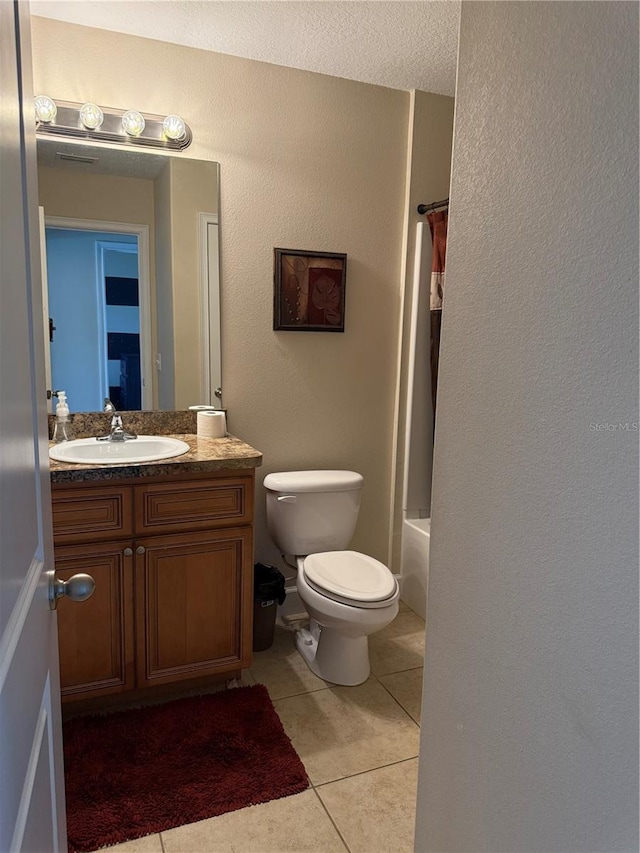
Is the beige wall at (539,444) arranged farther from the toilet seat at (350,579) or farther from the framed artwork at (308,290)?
the framed artwork at (308,290)

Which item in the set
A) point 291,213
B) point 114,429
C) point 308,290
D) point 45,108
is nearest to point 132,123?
point 45,108

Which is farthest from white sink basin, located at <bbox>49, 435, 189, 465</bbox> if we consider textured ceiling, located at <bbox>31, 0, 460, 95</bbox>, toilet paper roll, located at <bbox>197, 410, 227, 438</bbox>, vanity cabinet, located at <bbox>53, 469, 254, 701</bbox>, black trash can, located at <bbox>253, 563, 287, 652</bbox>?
textured ceiling, located at <bbox>31, 0, 460, 95</bbox>

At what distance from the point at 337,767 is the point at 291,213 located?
217cm

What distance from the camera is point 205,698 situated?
221 cm

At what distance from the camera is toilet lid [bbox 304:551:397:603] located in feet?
7.14

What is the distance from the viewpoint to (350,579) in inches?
90.0

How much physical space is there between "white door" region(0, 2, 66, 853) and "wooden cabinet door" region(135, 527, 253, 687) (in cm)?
110

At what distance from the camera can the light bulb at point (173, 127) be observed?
2287 mm

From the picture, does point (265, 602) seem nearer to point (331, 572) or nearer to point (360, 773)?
point (331, 572)

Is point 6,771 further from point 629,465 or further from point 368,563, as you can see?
point 368,563

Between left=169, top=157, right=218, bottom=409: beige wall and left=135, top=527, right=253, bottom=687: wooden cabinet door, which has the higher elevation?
left=169, top=157, right=218, bottom=409: beige wall

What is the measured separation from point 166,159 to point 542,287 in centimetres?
199

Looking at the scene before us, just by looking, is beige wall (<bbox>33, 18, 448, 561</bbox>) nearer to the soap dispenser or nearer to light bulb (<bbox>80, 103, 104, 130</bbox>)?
light bulb (<bbox>80, 103, 104, 130</bbox>)

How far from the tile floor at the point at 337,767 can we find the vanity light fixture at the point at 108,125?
2159 millimetres
